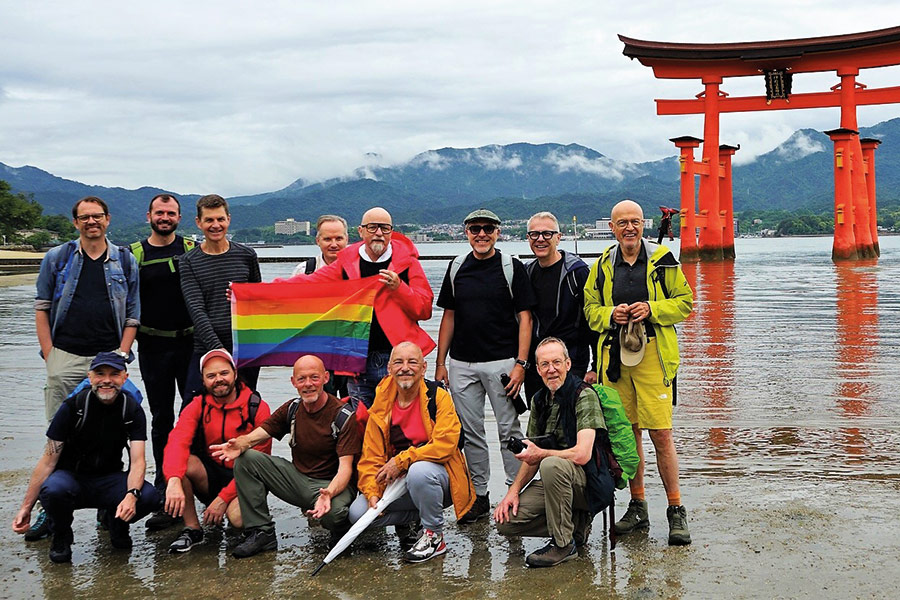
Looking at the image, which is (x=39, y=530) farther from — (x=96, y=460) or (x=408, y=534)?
(x=408, y=534)

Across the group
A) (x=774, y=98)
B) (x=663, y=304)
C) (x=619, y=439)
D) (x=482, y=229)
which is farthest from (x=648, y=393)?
(x=774, y=98)

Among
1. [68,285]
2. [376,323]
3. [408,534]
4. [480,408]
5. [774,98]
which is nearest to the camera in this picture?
[408,534]

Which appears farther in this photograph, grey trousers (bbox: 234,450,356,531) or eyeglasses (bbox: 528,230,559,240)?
eyeglasses (bbox: 528,230,559,240)

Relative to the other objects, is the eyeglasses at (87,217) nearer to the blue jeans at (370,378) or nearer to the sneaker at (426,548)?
the blue jeans at (370,378)

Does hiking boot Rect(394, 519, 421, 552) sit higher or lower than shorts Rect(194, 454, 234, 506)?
lower

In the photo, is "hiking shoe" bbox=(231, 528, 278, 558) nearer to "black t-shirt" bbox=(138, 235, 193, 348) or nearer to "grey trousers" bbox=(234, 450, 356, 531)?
"grey trousers" bbox=(234, 450, 356, 531)

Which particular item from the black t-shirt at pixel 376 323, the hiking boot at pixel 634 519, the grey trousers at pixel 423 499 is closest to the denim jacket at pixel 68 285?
the black t-shirt at pixel 376 323

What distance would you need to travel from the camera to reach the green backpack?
456 cm

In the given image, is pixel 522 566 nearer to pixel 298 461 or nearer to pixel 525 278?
pixel 298 461

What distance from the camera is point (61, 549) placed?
4508 millimetres

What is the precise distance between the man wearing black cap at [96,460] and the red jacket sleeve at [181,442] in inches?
5.6

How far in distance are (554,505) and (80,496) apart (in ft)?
8.23

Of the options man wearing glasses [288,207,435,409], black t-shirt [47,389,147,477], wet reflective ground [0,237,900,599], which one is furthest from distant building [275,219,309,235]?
black t-shirt [47,389,147,477]

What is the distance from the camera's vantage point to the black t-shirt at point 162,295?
5.46 m
